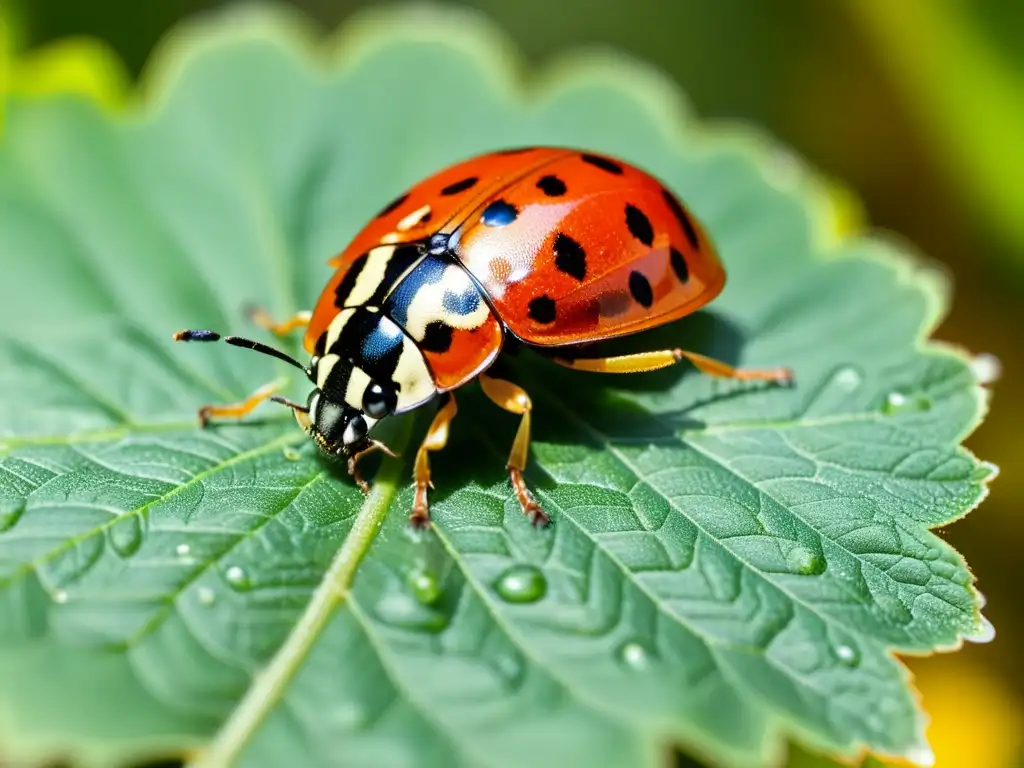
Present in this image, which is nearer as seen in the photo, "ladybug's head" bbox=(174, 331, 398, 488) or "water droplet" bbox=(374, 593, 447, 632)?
"water droplet" bbox=(374, 593, 447, 632)

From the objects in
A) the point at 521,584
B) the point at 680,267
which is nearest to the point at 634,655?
the point at 521,584

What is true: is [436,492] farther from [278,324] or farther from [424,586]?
[278,324]

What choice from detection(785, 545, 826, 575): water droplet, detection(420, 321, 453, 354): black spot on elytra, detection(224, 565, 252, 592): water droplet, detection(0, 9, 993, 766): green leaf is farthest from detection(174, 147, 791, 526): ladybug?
detection(785, 545, 826, 575): water droplet

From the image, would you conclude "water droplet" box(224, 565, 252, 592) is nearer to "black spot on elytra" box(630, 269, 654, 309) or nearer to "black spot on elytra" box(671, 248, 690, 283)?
"black spot on elytra" box(630, 269, 654, 309)

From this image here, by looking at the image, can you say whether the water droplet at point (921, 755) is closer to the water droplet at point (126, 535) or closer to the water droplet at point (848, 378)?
the water droplet at point (848, 378)

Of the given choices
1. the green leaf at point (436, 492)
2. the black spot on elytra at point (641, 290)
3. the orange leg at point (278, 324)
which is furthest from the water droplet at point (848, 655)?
the orange leg at point (278, 324)
